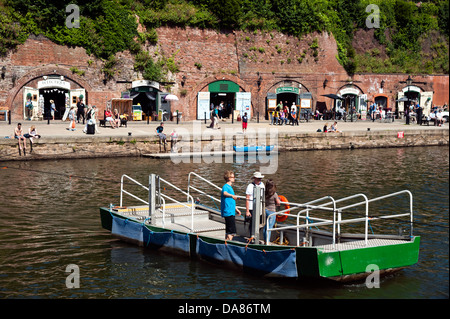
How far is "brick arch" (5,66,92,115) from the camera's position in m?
40.1

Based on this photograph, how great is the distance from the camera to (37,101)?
133 feet

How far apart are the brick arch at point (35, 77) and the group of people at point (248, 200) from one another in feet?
99.5

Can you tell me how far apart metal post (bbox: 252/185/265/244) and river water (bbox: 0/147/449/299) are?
947 millimetres

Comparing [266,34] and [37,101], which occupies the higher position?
[266,34]

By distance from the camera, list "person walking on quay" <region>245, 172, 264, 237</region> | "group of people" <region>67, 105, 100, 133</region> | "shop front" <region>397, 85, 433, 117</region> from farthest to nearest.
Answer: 1. "shop front" <region>397, 85, 433, 117</region>
2. "group of people" <region>67, 105, 100, 133</region>
3. "person walking on quay" <region>245, 172, 264, 237</region>

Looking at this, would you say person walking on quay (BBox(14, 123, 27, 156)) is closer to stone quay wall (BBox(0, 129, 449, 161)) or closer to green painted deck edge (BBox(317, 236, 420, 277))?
stone quay wall (BBox(0, 129, 449, 161))

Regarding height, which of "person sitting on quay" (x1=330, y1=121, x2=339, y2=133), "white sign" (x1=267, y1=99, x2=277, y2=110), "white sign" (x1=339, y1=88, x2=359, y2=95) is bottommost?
"person sitting on quay" (x1=330, y1=121, x2=339, y2=133)

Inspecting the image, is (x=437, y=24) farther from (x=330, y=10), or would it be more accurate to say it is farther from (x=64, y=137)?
(x=64, y=137)

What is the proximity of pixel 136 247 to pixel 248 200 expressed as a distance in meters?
3.63

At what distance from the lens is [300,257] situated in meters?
12.0

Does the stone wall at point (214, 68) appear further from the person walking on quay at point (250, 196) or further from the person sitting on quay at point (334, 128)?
the person walking on quay at point (250, 196)

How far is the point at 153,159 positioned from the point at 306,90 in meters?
21.8
